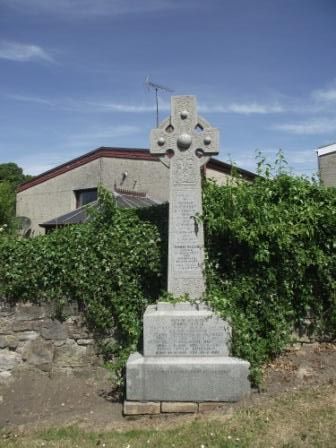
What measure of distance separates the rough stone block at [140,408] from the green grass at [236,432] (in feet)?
0.49

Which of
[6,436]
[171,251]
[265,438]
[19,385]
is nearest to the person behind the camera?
[265,438]

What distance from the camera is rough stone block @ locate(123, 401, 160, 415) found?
4465 millimetres

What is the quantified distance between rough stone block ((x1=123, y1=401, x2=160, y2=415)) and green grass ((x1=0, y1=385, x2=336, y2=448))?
0.15 m

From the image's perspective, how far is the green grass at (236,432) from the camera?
3.69 metres

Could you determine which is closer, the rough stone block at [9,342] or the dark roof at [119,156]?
the rough stone block at [9,342]

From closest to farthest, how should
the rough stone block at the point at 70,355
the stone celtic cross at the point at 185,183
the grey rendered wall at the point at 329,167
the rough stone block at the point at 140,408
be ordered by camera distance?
the rough stone block at the point at 140,408, the stone celtic cross at the point at 185,183, the rough stone block at the point at 70,355, the grey rendered wall at the point at 329,167

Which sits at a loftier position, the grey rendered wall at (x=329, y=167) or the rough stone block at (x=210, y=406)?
the grey rendered wall at (x=329, y=167)

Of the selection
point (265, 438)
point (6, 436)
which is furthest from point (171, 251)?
point (6, 436)

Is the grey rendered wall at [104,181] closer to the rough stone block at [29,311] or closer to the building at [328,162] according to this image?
the building at [328,162]

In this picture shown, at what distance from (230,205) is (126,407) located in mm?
2577

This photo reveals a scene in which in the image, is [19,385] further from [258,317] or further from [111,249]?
[258,317]

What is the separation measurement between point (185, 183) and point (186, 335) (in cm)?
175

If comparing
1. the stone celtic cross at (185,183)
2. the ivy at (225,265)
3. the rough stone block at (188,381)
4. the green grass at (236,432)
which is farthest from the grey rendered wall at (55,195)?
the green grass at (236,432)

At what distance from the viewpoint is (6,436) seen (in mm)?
4184
